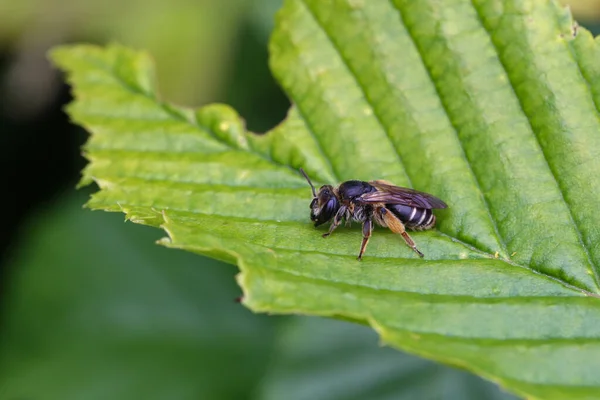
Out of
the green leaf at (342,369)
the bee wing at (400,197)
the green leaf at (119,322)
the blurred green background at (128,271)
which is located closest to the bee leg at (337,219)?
the bee wing at (400,197)

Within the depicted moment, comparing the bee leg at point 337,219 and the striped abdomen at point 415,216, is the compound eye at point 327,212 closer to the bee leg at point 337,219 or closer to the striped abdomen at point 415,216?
the bee leg at point 337,219

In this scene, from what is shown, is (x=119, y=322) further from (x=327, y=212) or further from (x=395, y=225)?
(x=395, y=225)

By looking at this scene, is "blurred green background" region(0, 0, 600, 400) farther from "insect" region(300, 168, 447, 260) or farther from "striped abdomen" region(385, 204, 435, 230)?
"striped abdomen" region(385, 204, 435, 230)

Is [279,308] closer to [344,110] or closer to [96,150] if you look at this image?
[344,110]

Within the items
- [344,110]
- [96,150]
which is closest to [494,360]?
[344,110]

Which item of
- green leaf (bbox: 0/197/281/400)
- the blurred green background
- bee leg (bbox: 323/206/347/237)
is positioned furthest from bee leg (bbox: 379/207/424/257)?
green leaf (bbox: 0/197/281/400)

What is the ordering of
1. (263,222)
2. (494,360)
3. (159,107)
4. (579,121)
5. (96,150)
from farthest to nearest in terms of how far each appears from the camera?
(159,107) < (96,150) < (263,222) < (579,121) < (494,360)

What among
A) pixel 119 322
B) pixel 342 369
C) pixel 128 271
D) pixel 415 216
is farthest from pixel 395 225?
pixel 128 271
